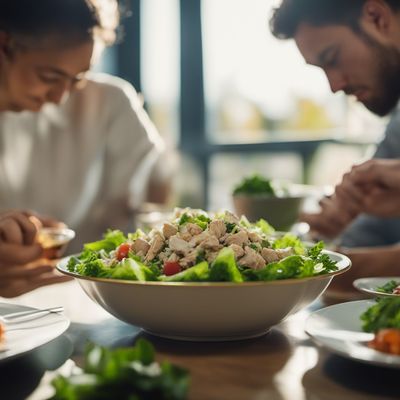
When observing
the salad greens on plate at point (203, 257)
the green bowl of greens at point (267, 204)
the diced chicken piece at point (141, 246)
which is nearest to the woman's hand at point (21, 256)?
the salad greens on plate at point (203, 257)

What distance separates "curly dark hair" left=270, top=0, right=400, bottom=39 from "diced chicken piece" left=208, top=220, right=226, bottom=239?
1.42 m

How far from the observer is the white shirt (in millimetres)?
3049

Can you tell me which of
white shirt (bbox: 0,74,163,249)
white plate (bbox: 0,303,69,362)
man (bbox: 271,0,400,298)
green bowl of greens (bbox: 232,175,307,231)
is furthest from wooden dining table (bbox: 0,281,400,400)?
white shirt (bbox: 0,74,163,249)

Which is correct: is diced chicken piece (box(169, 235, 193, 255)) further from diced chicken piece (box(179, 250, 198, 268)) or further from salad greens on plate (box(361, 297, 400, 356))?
salad greens on plate (box(361, 297, 400, 356))

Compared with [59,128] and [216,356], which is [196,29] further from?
[216,356]

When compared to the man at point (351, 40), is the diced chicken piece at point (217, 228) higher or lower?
lower

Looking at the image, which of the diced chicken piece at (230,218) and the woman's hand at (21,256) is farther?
the woman's hand at (21,256)

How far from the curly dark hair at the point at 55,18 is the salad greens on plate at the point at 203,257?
129 cm

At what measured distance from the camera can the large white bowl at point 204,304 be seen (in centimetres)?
101

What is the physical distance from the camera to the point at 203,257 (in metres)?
1.12

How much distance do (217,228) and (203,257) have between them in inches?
2.9

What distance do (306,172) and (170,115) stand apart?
118 cm

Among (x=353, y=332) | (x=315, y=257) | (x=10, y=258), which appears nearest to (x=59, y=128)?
(x=10, y=258)

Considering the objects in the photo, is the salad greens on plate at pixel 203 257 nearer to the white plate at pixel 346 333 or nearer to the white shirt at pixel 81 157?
the white plate at pixel 346 333
